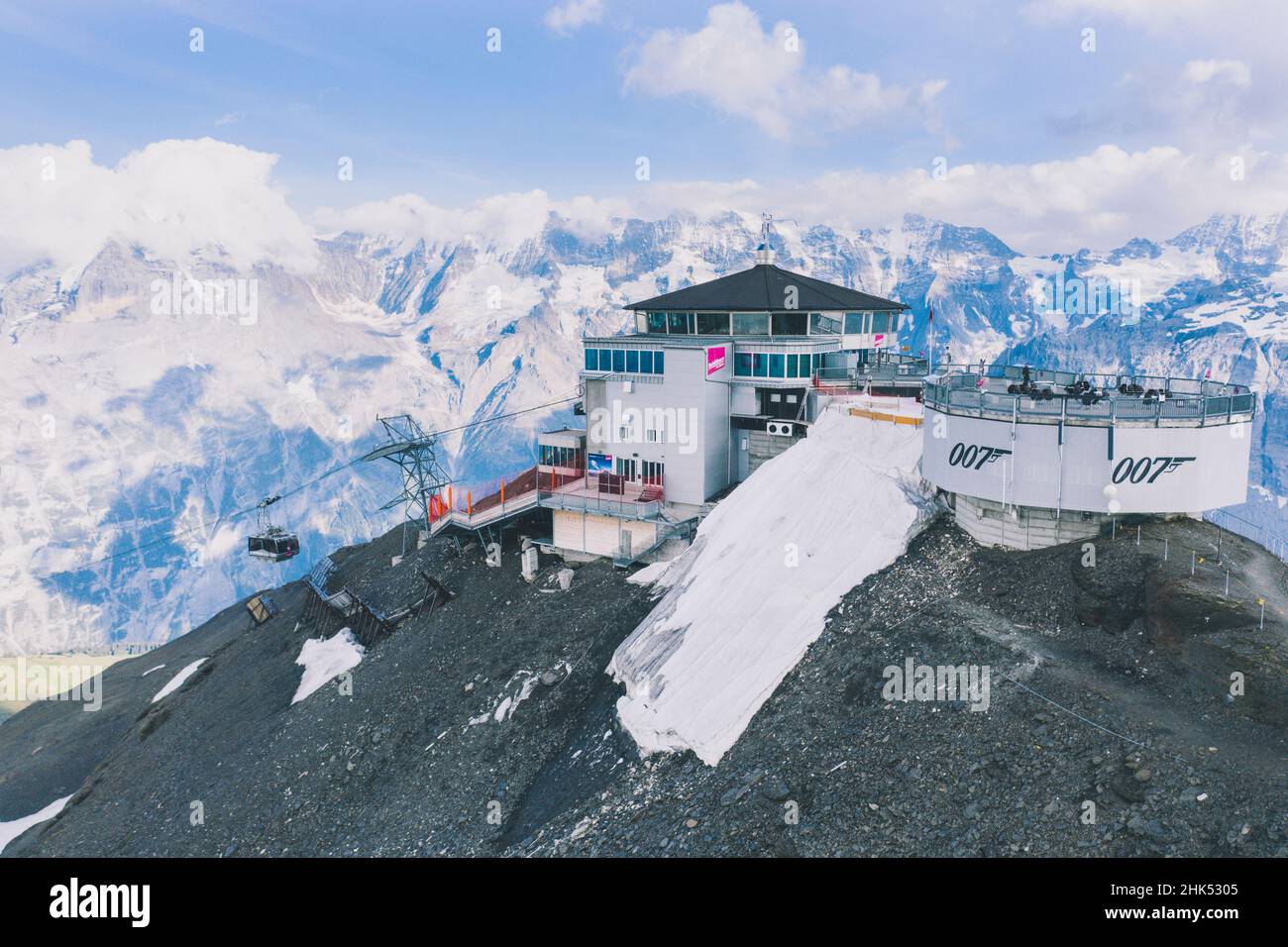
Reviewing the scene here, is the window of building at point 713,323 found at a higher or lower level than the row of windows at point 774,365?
higher

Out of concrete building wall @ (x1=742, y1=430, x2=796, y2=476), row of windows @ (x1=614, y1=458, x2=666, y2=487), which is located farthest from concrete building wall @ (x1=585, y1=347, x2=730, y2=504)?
concrete building wall @ (x1=742, y1=430, x2=796, y2=476)

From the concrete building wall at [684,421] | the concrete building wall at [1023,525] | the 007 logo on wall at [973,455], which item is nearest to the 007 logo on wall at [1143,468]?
the concrete building wall at [1023,525]

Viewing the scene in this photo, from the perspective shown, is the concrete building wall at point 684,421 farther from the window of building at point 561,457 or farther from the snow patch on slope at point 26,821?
the snow patch on slope at point 26,821

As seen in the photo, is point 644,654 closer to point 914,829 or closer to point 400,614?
point 914,829

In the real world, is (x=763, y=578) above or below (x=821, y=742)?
above

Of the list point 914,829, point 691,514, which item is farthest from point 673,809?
point 691,514

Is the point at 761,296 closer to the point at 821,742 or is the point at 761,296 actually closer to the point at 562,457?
the point at 562,457

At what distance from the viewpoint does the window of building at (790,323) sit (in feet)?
177

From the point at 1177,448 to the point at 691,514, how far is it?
25747mm

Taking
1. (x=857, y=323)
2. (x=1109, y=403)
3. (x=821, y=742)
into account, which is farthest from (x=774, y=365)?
(x=821, y=742)

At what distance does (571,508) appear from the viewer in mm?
50062

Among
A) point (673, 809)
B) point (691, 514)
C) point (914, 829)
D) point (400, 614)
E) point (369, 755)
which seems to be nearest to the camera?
point (914, 829)

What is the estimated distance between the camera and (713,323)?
54.8m

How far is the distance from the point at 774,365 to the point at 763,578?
758 inches
